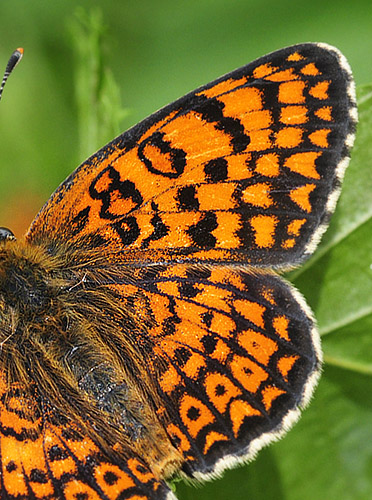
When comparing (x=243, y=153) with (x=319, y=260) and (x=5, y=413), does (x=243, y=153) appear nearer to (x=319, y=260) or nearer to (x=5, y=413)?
(x=319, y=260)

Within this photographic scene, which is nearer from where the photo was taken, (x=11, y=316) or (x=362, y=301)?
(x=11, y=316)

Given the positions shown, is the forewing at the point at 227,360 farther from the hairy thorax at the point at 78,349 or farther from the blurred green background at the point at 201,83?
the blurred green background at the point at 201,83

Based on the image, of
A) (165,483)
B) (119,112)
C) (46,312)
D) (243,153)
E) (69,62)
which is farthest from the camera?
(69,62)

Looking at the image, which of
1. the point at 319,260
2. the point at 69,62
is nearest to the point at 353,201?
the point at 319,260

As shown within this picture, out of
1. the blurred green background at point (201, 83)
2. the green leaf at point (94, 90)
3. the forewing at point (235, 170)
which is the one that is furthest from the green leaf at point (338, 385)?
the green leaf at point (94, 90)

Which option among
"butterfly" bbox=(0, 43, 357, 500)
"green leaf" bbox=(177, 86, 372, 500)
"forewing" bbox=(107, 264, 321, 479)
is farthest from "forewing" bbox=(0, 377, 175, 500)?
"green leaf" bbox=(177, 86, 372, 500)

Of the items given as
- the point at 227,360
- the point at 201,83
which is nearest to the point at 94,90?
the point at 227,360
